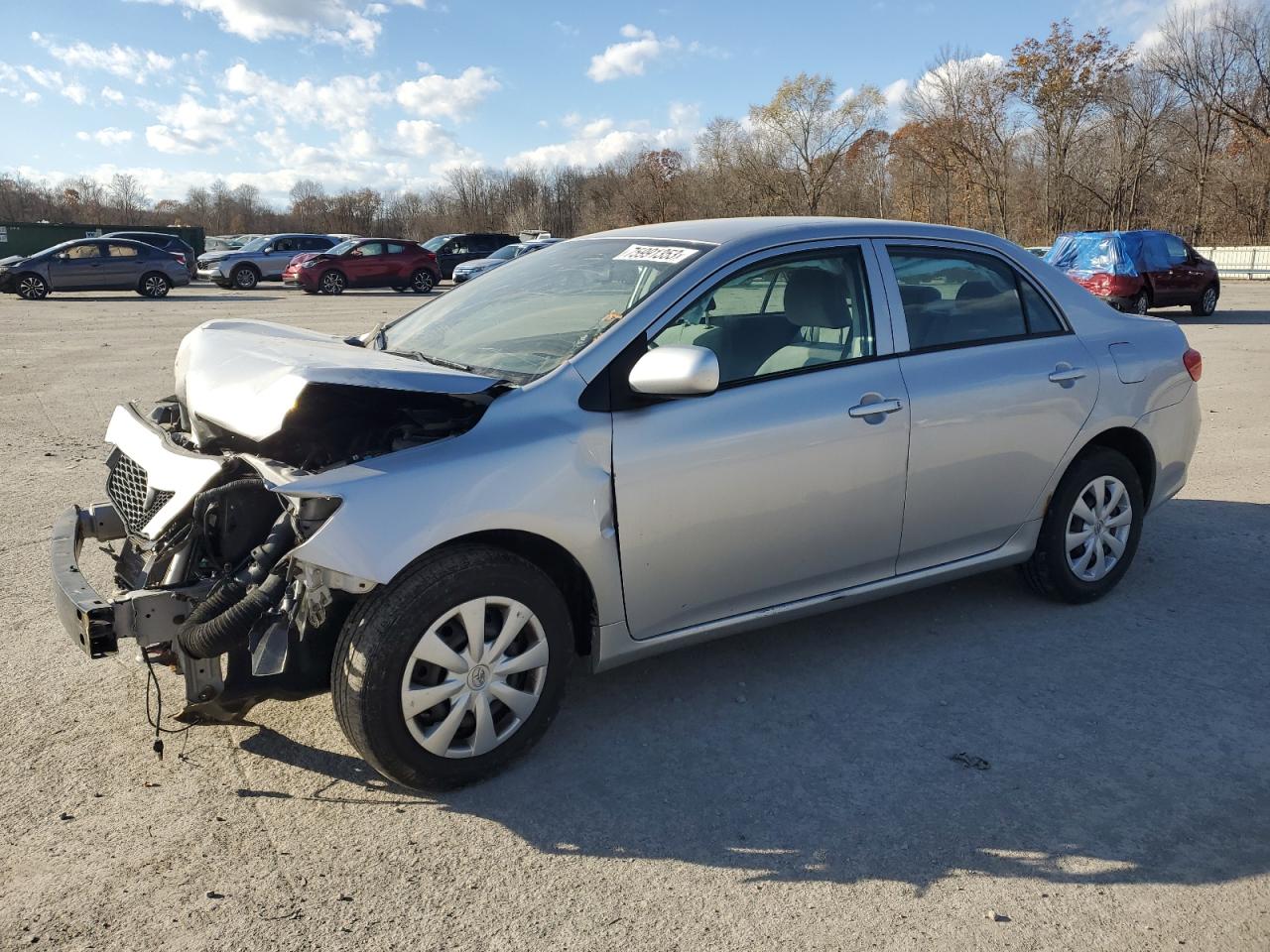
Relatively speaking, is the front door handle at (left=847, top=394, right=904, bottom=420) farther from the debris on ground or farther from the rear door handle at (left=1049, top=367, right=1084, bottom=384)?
the debris on ground

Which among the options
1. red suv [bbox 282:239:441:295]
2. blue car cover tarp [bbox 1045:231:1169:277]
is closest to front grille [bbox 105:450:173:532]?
blue car cover tarp [bbox 1045:231:1169:277]

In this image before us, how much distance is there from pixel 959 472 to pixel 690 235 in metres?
1.47

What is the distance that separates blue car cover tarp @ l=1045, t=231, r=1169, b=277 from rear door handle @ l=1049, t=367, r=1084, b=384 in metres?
16.1

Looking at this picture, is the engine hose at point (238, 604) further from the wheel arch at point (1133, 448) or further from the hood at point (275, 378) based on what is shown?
the wheel arch at point (1133, 448)

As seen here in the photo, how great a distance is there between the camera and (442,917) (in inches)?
104

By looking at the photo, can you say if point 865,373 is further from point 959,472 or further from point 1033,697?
point 1033,697

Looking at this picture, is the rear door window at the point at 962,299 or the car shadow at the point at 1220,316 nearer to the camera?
the rear door window at the point at 962,299

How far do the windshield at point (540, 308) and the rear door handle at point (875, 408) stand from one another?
0.84 metres

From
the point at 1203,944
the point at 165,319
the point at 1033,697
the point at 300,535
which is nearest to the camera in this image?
the point at 1203,944

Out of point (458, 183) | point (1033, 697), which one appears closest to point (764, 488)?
point (1033, 697)

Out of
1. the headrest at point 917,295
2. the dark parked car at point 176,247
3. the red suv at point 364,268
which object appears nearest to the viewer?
the headrest at point 917,295

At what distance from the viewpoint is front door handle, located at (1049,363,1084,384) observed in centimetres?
443

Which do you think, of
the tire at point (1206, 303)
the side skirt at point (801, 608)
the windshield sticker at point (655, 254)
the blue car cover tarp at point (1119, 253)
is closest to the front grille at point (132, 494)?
the side skirt at point (801, 608)

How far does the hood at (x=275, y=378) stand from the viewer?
3.07 m
